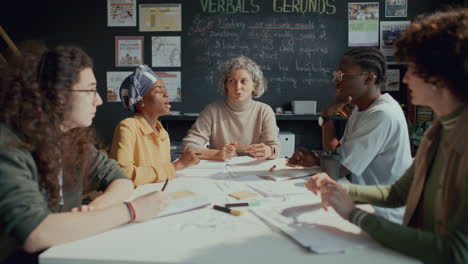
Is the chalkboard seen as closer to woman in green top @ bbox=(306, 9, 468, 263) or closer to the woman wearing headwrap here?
the woman wearing headwrap

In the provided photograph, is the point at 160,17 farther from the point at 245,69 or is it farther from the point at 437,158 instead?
the point at 437,158

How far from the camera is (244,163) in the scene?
2.20 m

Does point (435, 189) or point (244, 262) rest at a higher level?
point (435, 189)

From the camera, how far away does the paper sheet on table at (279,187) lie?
4.92 ft

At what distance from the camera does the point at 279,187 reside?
62.7 inches

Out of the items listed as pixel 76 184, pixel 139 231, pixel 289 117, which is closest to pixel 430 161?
pixel 139 231

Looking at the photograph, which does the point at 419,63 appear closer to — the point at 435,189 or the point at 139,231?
the point at 435,189

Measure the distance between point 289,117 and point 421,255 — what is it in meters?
3.51

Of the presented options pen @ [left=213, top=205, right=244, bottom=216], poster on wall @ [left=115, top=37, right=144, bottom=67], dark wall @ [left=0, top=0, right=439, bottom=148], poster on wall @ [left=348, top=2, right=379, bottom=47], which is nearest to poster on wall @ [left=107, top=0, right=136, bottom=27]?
dark wall @ [left=0, top=0, right=439, bottom=148]

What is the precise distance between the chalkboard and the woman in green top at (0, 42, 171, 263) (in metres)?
3.37

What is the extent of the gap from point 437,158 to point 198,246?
2.50 ft

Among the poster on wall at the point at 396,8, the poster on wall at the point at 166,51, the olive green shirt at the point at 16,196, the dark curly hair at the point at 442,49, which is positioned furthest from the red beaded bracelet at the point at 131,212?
the poster on wall at the point at 396,8

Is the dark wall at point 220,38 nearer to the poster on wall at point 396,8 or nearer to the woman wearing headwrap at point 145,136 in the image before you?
the poster on wall at point 396,8

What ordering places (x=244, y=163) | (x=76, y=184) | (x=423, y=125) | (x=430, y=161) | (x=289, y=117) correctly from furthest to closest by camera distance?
1. (x=289, y=117)
2. (x=423, y=125)
3. (x=244, y=163)
4. (x=76, y=184)
5. (x=430, y=161)
